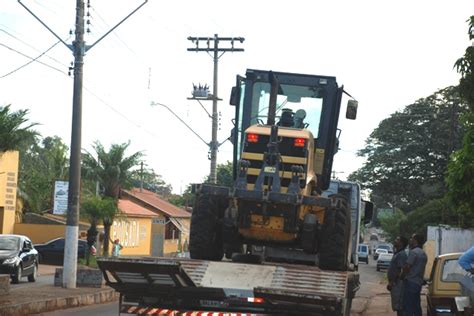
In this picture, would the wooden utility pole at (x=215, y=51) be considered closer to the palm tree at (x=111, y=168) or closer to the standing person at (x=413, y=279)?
the palm tree at (x=111, y=168)

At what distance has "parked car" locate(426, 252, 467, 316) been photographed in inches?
540

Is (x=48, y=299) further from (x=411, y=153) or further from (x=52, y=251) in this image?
(x=411, y=153)

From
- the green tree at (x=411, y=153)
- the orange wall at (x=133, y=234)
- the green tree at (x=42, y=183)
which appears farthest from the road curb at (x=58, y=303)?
the green tree at (x=411, y=153)

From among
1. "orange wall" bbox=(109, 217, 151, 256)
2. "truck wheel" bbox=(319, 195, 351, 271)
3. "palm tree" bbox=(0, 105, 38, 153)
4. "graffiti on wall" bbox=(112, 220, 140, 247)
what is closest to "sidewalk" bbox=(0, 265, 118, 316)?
"truck wheel" bbox=(319, 195, 351, 271)

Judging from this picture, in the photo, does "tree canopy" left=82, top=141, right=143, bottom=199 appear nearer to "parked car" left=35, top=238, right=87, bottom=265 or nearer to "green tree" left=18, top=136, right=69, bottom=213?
"green tree" left=18, top=136, right=69, bottom=213

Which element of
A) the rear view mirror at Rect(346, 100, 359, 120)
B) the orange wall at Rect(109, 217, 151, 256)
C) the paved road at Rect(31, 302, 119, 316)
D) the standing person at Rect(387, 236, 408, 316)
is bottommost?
the orange wall at Rect(109, 217, 151, 256)

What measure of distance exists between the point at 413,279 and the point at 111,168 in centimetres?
3697

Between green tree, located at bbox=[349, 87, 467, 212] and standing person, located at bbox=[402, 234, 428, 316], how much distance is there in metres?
48.3

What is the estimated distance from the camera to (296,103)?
538 inches

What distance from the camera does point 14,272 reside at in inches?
992

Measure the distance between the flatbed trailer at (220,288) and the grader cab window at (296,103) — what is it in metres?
3.74

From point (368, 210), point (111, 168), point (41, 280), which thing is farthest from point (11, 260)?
point (111, 168)

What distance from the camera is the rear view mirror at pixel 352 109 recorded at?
1362 centimetres

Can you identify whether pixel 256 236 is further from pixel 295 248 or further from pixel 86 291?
pixel 86 291
